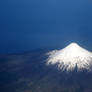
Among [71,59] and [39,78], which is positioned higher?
[71,59]

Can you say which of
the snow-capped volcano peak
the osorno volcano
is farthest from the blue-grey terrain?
the snow-capped volcano peak

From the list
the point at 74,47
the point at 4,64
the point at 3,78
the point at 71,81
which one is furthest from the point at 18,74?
the point at 74,47

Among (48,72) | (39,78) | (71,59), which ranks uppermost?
(71,59)

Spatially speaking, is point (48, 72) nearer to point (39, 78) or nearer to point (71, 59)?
point (39, 78)

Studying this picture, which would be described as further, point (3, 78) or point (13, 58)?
point (13, 58)

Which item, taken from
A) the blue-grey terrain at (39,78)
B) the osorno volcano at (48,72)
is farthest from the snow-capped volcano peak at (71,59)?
the blue-grey terrain at (39,78)

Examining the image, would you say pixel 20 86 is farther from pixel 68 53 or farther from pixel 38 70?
pixel 68 53

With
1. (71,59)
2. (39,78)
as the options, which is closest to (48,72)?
Answer: (39,78)

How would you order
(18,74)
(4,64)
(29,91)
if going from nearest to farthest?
(29,91)
(18,74)
(4,64)

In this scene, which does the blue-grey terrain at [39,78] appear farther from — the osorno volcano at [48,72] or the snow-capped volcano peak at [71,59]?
the snow-capped volcano peak at [71,59]
